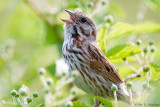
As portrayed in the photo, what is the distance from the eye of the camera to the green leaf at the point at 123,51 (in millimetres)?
3561

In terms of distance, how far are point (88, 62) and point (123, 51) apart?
2.09 feet

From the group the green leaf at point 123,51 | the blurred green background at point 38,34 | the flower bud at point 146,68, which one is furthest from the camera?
the blurred green background at point 38,34

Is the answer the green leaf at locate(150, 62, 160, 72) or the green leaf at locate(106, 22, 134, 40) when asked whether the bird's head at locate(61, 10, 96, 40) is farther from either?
the green leaf at locate(150, 62, 160, 72)

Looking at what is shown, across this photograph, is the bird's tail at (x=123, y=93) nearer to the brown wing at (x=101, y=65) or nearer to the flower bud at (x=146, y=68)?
the brown wing at (x=101, y=65)

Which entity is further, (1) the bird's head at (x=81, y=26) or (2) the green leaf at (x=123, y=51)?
(1) the bird's head at (x=81, y=26)

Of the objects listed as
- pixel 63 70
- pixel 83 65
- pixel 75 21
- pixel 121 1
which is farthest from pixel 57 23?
pixel 121 1

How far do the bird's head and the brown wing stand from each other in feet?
0.80

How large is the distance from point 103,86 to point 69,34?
78cm

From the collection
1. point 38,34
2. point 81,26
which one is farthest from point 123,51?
point 38,34

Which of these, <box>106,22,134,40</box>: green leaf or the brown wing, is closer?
<box>106,22,134,40</box>: green leaf

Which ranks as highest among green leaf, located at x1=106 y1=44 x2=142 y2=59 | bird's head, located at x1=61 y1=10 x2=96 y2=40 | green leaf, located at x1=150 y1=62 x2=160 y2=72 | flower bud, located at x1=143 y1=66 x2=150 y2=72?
bird's head, located at x1=61 y1=10 x2=96 y2=40

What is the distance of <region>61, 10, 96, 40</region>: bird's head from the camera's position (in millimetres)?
4395

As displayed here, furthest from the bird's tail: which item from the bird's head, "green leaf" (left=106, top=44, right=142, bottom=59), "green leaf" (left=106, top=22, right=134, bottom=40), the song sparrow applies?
the bird's head

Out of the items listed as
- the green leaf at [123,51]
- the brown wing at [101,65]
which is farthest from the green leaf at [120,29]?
the brown wing at [101,65]
